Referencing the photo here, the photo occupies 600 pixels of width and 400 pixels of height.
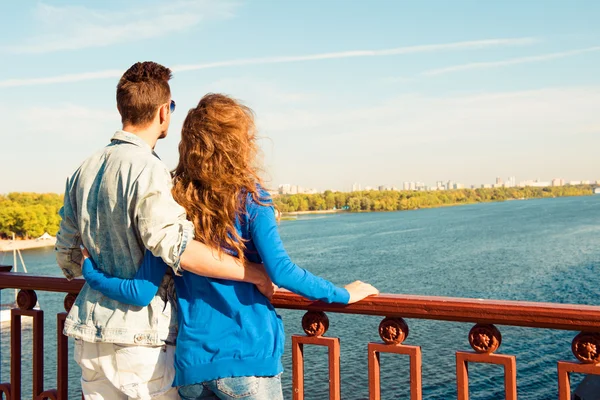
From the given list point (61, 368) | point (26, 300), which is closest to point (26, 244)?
point (26, 300)

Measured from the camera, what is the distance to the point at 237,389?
1.65 m

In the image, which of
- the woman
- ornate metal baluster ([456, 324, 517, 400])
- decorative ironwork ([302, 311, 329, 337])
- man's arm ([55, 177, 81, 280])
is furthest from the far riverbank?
ornate metal baluster ([456, 324, 517, 400])

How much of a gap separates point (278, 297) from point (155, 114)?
0.71 m

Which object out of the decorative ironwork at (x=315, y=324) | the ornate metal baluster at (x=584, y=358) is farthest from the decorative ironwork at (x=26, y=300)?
the ornate metal baluster at (x=584, y=358)

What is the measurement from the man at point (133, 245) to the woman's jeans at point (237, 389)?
0.42ft

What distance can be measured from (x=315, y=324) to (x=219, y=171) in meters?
0.65

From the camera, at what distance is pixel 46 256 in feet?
201

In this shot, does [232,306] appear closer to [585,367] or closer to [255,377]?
[255,377]

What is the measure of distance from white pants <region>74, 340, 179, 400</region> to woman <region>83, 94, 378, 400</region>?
81 mm

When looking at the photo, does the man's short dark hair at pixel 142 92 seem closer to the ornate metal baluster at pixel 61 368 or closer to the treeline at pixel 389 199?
the ornate metal baluster at pixel 61 368

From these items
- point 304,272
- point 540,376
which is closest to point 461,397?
point 304,272

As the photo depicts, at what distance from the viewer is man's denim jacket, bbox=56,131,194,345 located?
64.7 inches

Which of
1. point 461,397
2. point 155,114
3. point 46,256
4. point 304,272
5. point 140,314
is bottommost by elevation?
point 46,256

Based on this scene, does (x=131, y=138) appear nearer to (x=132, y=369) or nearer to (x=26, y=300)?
(x=132, y=369)
